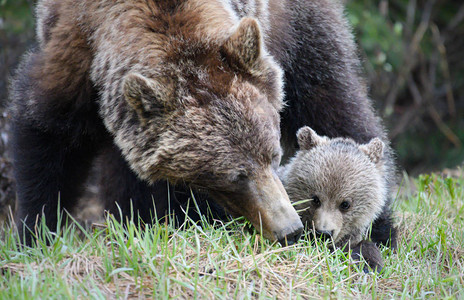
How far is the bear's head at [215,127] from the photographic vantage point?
368cm

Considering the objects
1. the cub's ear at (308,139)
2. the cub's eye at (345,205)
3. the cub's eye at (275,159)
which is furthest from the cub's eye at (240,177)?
the cub's ear at (308,139)

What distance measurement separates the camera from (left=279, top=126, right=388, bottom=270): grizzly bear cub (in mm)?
4218

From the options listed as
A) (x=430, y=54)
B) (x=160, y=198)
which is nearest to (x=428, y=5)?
(x=430, y=54)

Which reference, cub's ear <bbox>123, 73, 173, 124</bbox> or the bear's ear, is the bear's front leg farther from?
the bear's ear

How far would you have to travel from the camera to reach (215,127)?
3688 millimetres

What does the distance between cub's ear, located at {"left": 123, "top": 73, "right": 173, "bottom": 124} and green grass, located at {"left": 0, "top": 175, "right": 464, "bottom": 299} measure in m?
0.71

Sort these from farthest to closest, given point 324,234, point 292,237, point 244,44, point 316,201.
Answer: point 316,201, point 324,234, point 244,44, point 292,237

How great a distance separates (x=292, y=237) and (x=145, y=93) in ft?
3.95

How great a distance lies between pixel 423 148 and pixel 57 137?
25.3 feet

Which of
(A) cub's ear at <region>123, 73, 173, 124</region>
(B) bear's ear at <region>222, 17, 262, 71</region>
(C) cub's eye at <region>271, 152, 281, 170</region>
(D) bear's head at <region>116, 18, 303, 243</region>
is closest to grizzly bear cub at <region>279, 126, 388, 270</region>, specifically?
(C) cub's eye at <region>271, 152, 281, 170</region>

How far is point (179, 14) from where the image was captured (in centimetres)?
398

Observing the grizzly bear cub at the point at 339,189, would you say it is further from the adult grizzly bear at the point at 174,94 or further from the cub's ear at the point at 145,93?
the cub's ear at the point at 145,93

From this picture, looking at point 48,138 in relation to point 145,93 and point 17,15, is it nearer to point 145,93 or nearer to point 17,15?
point 145,93

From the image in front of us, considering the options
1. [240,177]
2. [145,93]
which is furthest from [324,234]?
[145,93]
